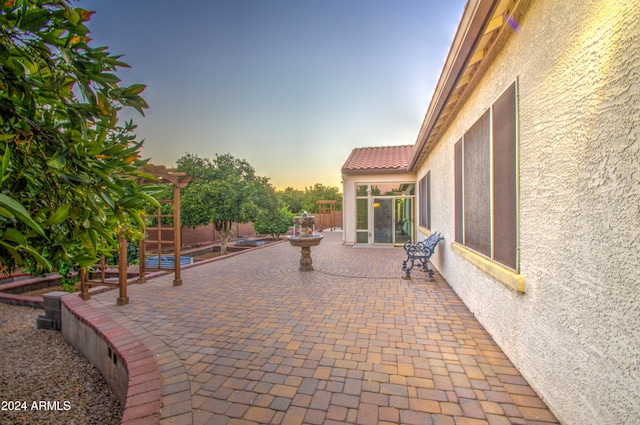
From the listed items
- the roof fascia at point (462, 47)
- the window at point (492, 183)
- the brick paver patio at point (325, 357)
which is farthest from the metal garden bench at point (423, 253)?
the roof fascia at point (462, 47)

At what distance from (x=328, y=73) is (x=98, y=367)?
1201cm

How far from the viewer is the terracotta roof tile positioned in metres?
13.0

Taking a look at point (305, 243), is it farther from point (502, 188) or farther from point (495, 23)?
point (495, 23)

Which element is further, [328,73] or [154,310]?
[328,73]

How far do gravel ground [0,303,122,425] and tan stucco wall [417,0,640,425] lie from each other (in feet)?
12.8

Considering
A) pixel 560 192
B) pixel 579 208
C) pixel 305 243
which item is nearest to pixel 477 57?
pixel 560 192

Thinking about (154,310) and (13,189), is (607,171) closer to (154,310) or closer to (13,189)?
(13,189)

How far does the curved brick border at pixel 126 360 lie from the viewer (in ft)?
7.50

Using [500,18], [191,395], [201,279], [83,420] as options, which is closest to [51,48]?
[191,395]

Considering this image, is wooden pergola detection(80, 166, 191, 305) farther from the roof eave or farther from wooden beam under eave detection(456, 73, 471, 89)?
the roof eave

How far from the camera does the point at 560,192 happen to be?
7.11ft

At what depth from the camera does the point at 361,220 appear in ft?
44.6

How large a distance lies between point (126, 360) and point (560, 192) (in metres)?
4.23

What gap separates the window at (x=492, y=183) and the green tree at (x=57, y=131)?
329 centimetres
